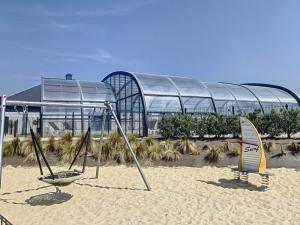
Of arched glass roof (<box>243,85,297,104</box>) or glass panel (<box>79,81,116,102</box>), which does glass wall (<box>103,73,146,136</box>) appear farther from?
arched glass roof (<box>243,85,297,104</box>)

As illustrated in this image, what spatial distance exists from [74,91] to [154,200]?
23988 mm

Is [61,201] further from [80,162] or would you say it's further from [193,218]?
[80,162]

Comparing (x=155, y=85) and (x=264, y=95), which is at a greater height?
(x=155, y=85)

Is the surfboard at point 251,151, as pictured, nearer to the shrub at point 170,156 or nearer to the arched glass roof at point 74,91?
the shrub at point 170,156

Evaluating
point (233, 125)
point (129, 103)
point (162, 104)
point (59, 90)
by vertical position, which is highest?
point (59, 90)

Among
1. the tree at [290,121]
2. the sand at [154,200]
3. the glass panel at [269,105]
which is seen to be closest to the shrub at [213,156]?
the sand at [154,200]

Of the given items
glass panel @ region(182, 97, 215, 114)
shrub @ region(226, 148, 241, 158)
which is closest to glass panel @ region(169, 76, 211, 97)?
glass panel @ region(182, 97, 215, 114)

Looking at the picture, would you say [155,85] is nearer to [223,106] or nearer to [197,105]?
[197,105]

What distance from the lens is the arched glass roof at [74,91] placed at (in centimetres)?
2776

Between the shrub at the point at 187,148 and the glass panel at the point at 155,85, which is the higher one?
the glass panel at the point at 155,85

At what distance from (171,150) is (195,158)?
935 mm

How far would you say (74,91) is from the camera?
29.4 meters

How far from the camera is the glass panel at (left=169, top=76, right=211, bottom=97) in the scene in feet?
96.0

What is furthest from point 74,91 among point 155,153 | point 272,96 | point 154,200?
point 154,200
